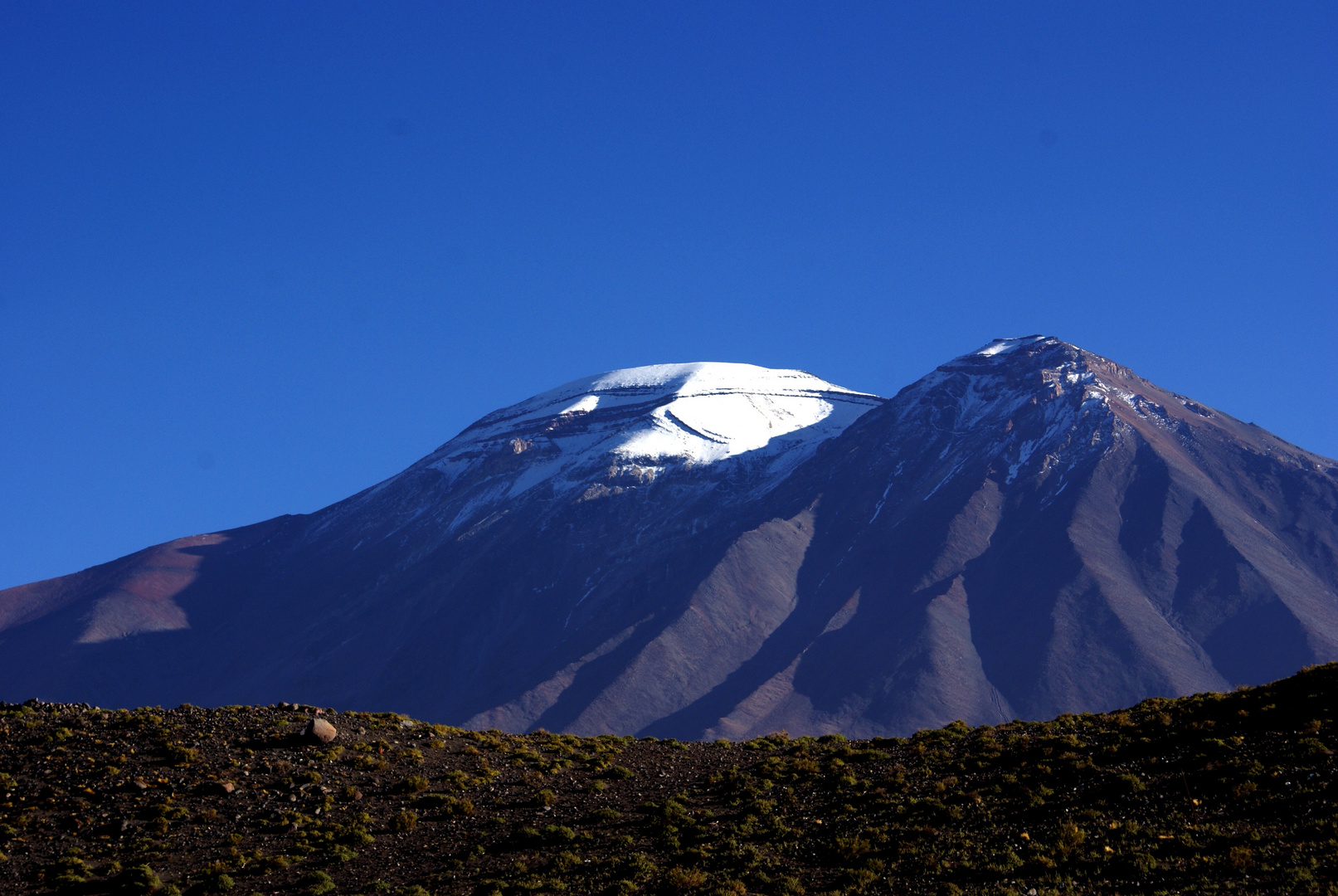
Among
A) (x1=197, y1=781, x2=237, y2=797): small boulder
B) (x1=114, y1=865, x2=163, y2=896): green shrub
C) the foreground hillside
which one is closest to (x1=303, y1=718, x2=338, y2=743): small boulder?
the foreground hillside

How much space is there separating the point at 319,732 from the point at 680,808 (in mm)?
14654

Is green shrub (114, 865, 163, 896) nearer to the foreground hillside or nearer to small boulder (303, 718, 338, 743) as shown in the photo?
the foreground hillside

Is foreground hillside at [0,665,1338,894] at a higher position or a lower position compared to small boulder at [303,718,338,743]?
lower

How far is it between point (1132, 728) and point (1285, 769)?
7.72 m

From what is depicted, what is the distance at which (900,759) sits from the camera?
44.1 meters

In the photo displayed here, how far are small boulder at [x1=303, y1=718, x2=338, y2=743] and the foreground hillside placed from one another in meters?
0.41

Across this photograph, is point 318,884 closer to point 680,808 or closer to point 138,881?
point 138,881

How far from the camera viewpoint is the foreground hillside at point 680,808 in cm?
3186

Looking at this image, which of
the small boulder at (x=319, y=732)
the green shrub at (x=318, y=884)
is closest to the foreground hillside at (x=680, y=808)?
the green shrub at (x=318, y=884)

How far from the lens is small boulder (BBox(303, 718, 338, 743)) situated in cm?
4455

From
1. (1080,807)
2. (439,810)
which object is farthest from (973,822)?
(439,810)

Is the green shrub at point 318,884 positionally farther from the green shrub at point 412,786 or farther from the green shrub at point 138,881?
the green shrub at point 412,786

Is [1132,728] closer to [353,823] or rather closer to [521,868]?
[521,868]

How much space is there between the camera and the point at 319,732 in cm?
4466
